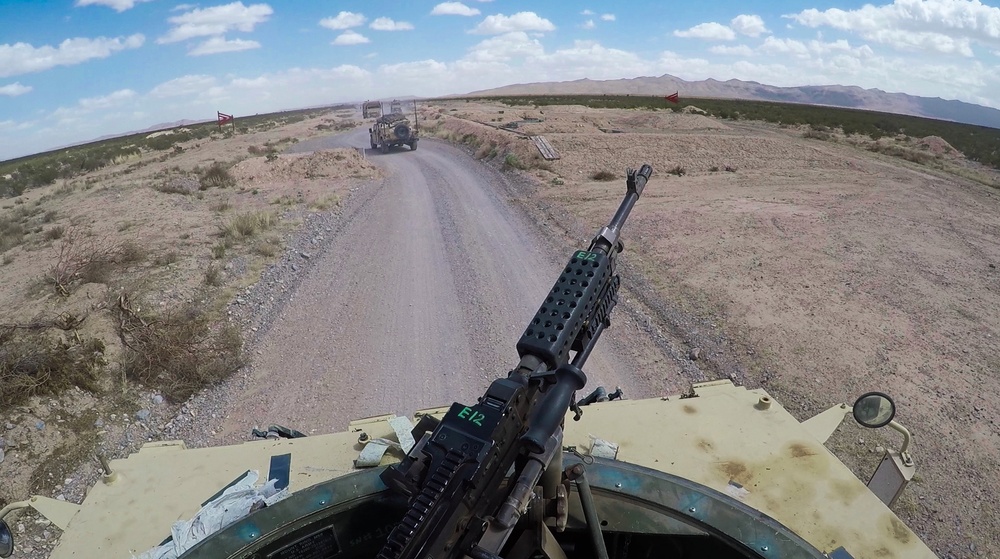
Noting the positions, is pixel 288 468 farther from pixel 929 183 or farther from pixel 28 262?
pixel 929 183

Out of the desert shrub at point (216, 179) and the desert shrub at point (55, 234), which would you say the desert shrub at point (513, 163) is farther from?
the desert shrub at point (55, 234)

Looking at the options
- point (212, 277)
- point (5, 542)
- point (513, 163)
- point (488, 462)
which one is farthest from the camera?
point (513, 163)

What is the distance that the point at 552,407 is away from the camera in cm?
202

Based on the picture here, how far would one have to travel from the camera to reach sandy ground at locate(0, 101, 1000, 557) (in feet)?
22.4

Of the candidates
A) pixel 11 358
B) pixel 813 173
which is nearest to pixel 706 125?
pixel 813 173

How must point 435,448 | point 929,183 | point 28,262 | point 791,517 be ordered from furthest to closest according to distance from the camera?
point 929,183
point 28,262
point 791,517
point 435,448

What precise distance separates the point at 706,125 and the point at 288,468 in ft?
121

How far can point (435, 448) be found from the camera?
182 centimetres

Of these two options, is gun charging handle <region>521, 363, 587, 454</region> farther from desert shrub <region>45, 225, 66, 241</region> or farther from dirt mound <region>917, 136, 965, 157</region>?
dirt mound <region>917, 136, 965, 157</region>

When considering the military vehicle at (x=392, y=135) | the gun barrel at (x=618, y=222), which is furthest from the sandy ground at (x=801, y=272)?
the military vehicle at (x=392, y=135)

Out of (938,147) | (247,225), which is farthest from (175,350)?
(938,147)

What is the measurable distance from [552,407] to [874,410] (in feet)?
6.67

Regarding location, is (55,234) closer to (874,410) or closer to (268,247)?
(268,247)

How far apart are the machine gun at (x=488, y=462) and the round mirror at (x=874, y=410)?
5.87 ft
